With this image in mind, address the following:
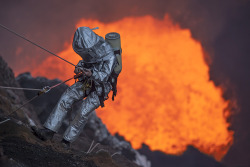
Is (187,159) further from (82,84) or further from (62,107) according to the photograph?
(62,107)

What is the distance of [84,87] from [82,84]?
0.21 meters

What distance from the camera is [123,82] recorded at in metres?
23.1

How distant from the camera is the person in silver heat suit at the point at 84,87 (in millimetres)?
7301

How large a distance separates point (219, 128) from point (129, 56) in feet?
25.6

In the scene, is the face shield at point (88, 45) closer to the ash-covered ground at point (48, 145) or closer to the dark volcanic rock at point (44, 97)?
the ash-covered ground at point (48, 145)

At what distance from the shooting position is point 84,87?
7504mm

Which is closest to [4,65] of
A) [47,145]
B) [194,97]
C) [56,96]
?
[56,96]

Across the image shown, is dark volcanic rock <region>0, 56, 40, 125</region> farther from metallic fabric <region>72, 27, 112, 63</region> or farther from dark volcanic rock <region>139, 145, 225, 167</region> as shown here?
dark volcanic rock <region>139, 145, 225, 167</region>

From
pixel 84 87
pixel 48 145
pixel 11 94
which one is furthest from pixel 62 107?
pixel 11 94

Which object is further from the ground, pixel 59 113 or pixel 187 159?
pixel 187 159

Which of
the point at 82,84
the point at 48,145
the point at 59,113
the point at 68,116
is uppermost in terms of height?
the point at 68,116

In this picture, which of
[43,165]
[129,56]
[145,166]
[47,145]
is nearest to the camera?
[43,165]

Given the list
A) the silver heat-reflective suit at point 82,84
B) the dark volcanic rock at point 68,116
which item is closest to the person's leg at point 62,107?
the silver heat-reflective suit at point 82,84

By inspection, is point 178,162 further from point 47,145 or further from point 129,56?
point 47,145
